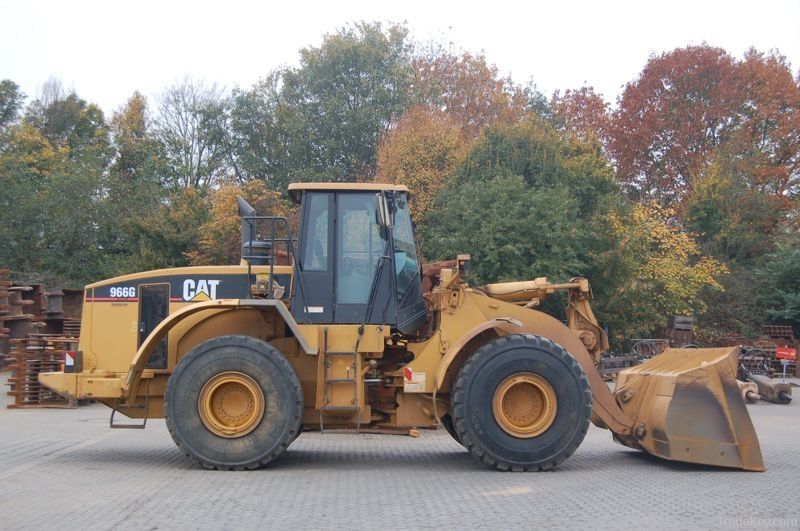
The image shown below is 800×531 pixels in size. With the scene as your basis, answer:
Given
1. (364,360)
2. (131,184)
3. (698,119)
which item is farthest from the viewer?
(698,119)

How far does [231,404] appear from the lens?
1027 cm

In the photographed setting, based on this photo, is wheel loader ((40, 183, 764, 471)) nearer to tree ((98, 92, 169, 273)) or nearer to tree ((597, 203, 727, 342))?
tree ((597, 203, 727, 342))

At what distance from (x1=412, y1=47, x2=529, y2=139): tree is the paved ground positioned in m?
36.8

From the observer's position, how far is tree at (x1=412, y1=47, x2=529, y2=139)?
47969mm

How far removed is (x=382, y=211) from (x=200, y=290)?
2525 millimetres

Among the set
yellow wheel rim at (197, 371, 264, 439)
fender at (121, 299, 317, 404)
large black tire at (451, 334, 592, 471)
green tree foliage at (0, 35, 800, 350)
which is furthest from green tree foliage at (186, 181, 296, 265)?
large black tire at (451, 334, 592, 471)

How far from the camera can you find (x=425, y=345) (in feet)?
35.0

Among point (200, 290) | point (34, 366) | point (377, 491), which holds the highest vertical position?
point (200, 290)

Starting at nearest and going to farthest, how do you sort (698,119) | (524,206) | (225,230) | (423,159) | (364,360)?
(364,360) < (524,206) < (225,230) < (423,159) < (698,119)

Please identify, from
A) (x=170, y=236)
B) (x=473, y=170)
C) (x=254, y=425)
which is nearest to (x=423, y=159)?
(x=473, y=170)

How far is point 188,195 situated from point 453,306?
1272 inches

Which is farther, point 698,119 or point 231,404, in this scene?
point 698,119

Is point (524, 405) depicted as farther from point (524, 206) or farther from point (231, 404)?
point (524, 206)

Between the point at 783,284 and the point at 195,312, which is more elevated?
the point at 783,284
